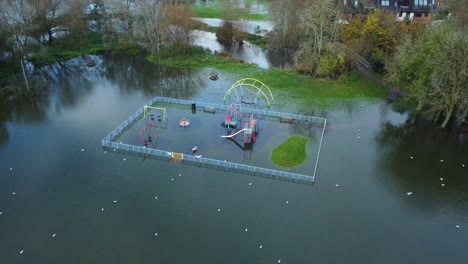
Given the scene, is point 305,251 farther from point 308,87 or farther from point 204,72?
point 204,72

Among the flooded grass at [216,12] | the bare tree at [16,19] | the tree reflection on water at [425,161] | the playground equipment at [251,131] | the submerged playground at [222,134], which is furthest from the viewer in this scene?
the flooded grass at [216,12]

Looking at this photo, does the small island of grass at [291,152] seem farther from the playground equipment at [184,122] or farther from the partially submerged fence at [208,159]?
the playground equipment at [184,122]

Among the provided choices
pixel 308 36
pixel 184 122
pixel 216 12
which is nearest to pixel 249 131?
pixel 184 122

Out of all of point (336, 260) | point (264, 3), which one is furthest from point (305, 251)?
point (264, 3)

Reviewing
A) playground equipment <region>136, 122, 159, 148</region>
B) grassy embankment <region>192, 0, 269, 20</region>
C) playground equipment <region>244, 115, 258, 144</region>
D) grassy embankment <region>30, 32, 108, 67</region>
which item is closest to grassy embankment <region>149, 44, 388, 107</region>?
playground equipment <region>244, 115, 258, 144</region>

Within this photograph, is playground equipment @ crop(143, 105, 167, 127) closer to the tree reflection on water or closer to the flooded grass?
the tree reflection on water

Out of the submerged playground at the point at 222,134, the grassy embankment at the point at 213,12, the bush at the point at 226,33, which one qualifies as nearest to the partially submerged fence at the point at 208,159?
the submerged playground at the point at 222,134
